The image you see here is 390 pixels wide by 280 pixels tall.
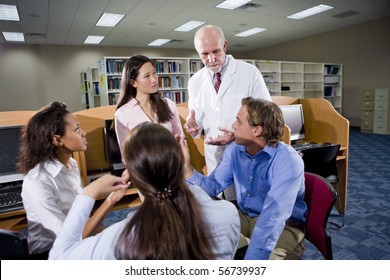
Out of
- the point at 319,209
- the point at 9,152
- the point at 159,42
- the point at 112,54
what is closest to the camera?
the point at 319,209

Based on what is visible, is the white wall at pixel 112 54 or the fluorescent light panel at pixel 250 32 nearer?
the white wall at pixel 112 54

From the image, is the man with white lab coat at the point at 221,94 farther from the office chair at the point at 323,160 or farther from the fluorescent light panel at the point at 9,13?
the fluorescent light panel at the point at 9,13

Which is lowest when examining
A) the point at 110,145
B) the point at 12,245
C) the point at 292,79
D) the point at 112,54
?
the point at 12,245

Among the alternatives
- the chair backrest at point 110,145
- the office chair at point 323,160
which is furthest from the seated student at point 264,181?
the office chair at point 323,160

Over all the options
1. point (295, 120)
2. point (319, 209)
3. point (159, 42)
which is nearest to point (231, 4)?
point (295, 120)

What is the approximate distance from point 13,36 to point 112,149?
885 centimetres

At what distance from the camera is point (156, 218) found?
0.72 meters

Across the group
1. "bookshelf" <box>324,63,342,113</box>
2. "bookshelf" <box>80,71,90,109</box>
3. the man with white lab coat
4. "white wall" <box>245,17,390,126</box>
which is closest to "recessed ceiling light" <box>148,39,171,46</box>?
"bookshelf" <box>80,71,90,109</box>

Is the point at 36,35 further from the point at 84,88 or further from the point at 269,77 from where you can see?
the point at 269,77

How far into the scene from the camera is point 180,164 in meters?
0.75

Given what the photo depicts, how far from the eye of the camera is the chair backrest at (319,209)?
Result: 1.29 m

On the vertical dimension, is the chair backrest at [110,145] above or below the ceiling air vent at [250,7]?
below

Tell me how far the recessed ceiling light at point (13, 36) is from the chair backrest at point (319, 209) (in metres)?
9.42
